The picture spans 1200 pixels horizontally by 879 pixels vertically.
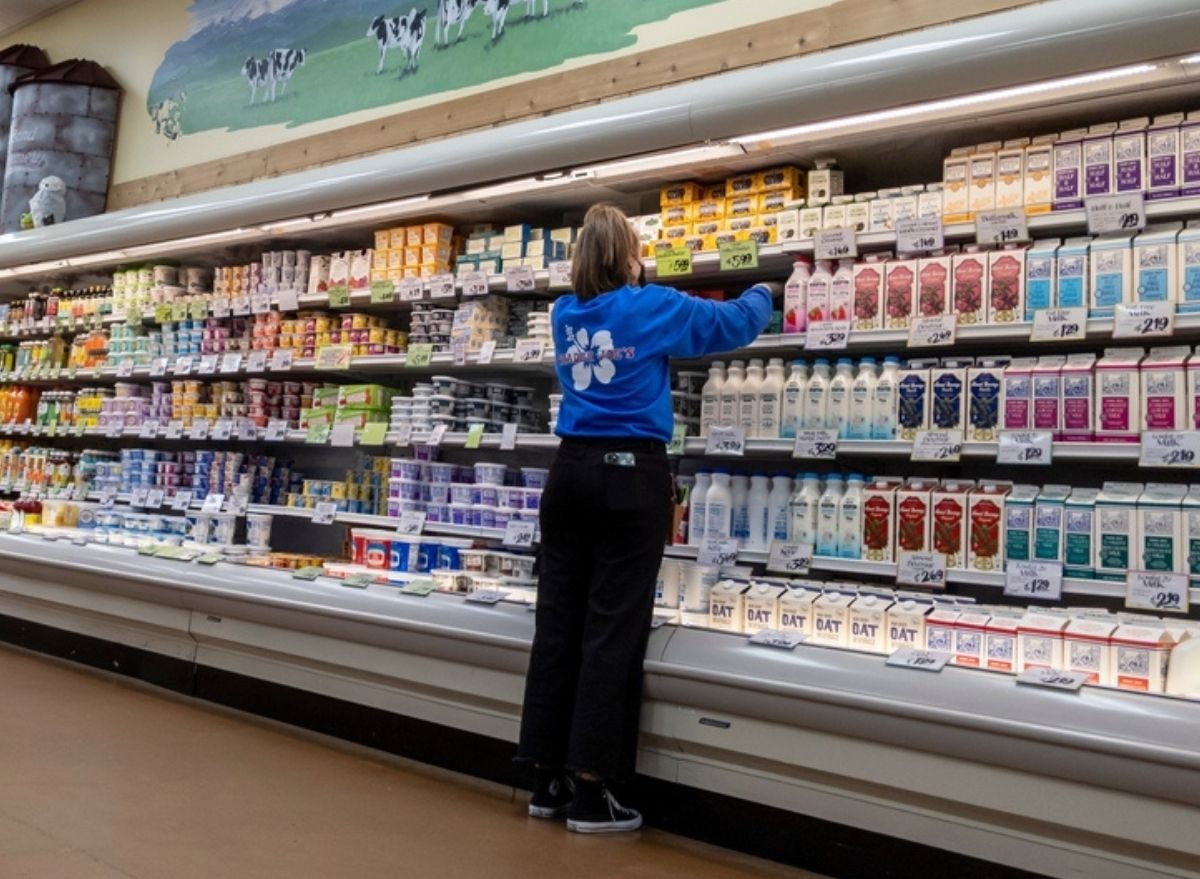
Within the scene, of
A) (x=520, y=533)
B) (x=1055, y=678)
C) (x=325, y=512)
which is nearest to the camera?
(x=1055, y=678)

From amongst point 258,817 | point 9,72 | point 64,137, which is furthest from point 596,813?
point 9,72

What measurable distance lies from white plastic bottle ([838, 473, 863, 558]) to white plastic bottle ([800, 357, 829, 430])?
8.6 inches

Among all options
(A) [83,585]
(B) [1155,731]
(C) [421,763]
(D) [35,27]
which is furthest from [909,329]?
(D) [35,27]

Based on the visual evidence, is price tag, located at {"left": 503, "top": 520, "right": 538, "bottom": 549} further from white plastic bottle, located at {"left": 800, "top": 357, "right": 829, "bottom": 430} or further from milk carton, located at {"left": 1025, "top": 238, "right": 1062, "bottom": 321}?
milk carton, located at {"left": 1025, "top": 238, "right": 1062, "bottom": 321}

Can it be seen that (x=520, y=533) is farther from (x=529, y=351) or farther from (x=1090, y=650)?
(x=1090, y=650)

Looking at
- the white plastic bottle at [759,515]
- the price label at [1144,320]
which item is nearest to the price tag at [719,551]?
the white plastic bottle at [759,515]

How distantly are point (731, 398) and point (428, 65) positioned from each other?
3.08m

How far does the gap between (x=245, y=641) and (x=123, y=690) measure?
0.82 m

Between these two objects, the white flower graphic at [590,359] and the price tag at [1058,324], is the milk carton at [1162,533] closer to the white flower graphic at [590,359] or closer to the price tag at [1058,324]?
the price tag at [1058,324]

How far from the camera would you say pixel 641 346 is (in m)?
3.13

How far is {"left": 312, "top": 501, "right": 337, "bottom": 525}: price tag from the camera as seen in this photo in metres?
4.69

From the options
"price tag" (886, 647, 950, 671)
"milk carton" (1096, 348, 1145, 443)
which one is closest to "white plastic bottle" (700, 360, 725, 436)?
"price tag" (886, 647, 950, 671)

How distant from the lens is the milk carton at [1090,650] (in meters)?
2.64

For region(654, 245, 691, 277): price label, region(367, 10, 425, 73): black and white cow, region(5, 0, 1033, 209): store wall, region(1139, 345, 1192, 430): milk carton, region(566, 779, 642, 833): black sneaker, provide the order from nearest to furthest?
region(1139, 345, 1192, 430): milk carton → region(566, 779, 642, 833): black sneaker → region(654, 245, 691, 277): price label → region(5, 0, 1033, 209): store wall → region(367, 10, 425, 73): black and white cow
